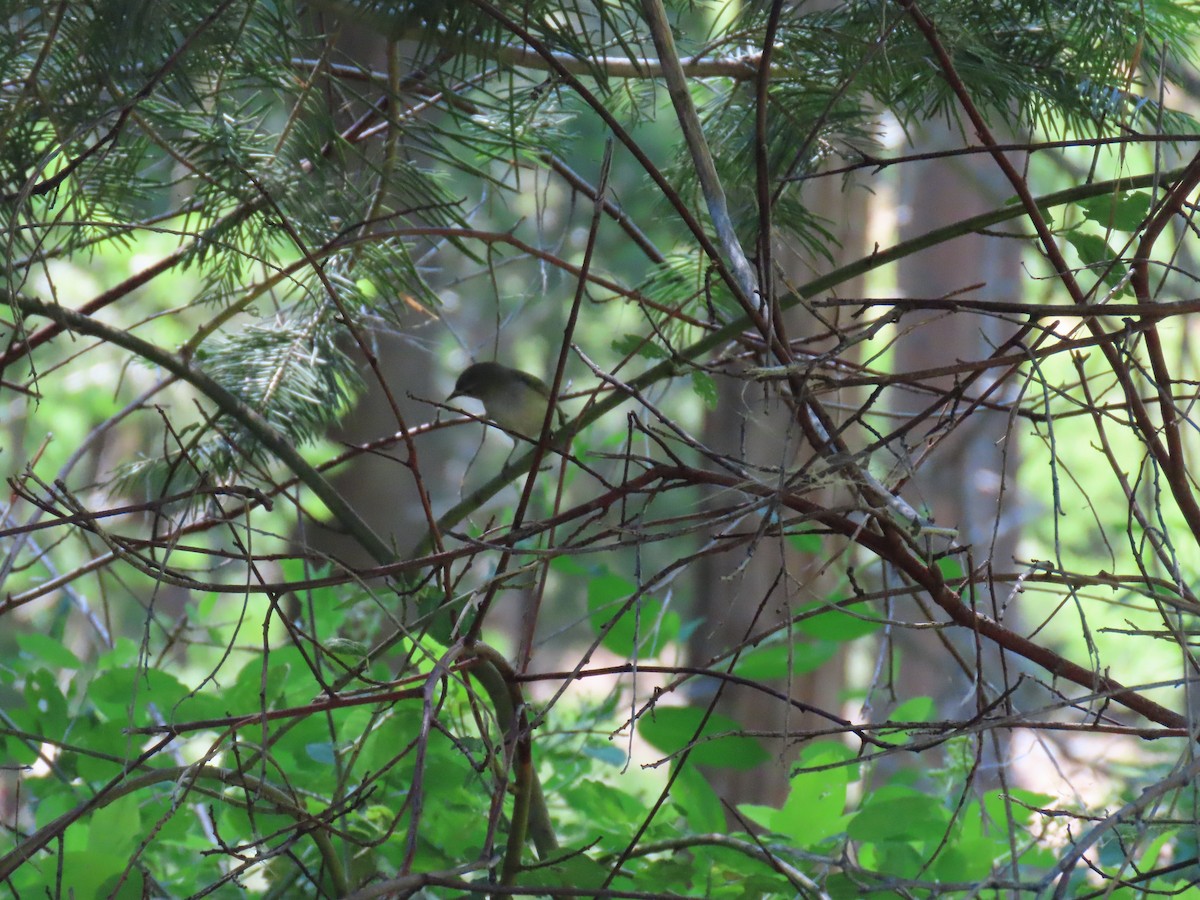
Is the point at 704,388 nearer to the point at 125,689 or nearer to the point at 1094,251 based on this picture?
the point at 1094,251

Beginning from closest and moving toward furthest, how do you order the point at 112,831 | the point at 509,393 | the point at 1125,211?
the point at 1125,211, the point at 112,831, the point at 509,393

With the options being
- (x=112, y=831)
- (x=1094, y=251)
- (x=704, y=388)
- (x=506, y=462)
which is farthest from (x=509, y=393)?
(x=1094, y=251)

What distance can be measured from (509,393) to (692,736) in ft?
6.46

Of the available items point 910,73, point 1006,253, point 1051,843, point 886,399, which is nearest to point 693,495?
point 886,399

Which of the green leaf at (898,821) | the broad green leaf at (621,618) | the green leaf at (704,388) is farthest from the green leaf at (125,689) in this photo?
the green leaf at (898,821)

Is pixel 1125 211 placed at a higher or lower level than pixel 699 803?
higher

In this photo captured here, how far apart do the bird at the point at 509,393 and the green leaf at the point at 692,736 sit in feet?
5.97

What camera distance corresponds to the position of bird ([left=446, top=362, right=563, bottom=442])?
10.7 ft

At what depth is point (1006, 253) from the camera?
8266 millimetres

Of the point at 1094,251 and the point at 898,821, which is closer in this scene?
the point at 1094,251

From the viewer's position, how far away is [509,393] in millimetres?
3305

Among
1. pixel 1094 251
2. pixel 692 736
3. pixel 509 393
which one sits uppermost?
pixel 509 393

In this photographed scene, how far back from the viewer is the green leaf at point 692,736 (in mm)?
1455

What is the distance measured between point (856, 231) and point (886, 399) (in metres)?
A: 1.23
